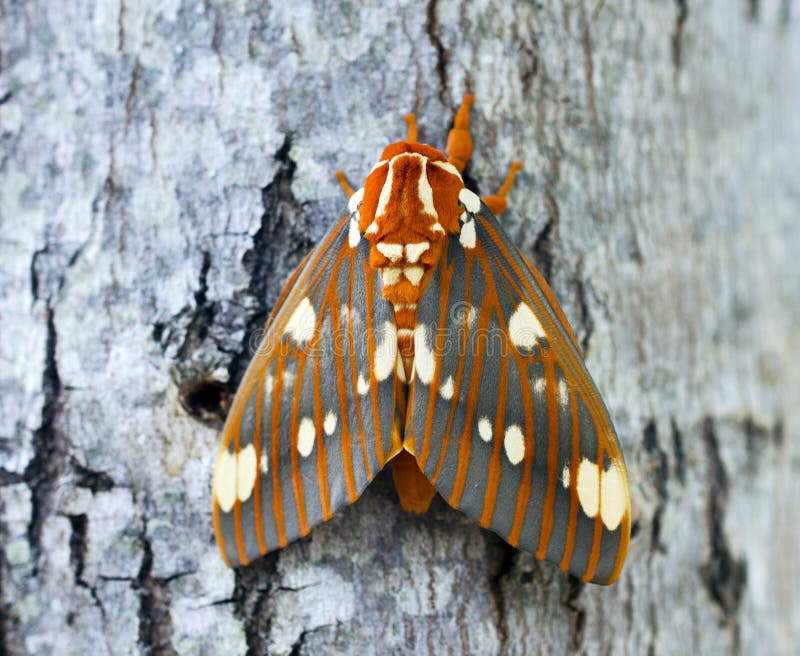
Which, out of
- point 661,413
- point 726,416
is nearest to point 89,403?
point 661,413

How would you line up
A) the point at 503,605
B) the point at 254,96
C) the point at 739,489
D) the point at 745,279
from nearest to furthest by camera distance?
Answer: the point at 503,605
the point at 254,96
the point at 739,489
the point at 745,279

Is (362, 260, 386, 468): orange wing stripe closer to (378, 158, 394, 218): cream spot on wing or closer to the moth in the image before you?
the moth

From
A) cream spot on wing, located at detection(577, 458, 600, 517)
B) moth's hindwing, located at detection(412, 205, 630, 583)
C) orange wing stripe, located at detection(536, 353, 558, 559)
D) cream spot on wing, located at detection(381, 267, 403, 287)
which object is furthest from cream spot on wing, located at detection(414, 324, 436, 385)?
cream spot on wing, located at detection(577, 458, 600, 517)

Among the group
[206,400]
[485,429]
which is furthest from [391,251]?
[206,400]

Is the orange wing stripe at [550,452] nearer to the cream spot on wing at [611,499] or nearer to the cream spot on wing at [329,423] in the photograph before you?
the cream spot on wing at [611,499]

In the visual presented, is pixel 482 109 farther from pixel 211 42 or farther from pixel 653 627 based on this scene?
pixel 653 627

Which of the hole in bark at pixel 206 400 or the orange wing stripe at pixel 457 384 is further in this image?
the hole in bark at pixel 206 400

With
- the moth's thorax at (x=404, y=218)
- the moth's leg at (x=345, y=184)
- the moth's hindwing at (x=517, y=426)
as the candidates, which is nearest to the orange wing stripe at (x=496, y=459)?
the moth's hindwing at (x=517, y=426)
